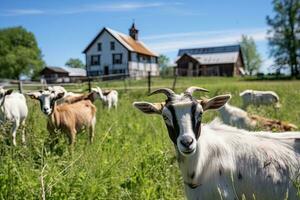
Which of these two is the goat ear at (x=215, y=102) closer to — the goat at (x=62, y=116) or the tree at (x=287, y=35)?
the goat at (x=62, y=116)

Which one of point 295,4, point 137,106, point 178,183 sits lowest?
point 178,183

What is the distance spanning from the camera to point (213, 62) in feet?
242

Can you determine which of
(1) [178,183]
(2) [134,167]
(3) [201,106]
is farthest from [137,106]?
(1) [178,183]

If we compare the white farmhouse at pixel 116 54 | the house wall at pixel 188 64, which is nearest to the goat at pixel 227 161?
the white farmhouse at pixel 116 54

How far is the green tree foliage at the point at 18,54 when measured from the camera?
8744 cm

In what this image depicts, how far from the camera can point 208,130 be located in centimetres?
421

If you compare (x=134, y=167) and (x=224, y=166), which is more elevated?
(x=224, y=166)

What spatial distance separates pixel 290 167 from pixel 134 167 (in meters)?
2.32

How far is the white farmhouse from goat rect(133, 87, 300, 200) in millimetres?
56850

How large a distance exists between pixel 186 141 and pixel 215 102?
89 centimetres

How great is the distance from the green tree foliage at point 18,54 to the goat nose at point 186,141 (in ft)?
293

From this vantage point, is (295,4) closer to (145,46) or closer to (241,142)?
(145,46)

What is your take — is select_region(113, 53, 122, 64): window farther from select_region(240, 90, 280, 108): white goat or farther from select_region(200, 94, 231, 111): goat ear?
select_region(200, 94, 231, 111): goat ear

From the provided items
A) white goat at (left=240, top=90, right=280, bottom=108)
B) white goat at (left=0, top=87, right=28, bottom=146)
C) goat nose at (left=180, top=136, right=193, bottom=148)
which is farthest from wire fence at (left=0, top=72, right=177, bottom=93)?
goat nose at (left=180, top=136, right=193, bottom=148)
